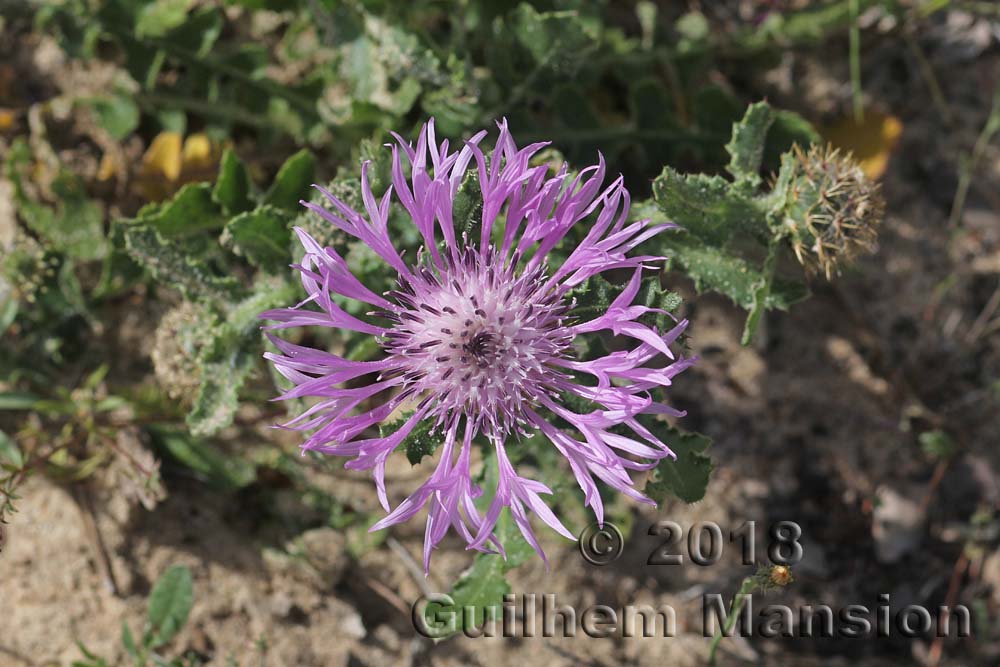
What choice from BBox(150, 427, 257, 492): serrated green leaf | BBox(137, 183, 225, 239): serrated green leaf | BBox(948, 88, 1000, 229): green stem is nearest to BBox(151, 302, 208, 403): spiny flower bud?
BBox(137, 183, 225, 239): serrated green leaf

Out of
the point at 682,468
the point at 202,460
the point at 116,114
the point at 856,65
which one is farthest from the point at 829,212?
the point at 116,114

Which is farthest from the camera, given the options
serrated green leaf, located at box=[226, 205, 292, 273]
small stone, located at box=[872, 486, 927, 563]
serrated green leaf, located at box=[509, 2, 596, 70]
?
small stone, located at box=[872, 486, 927, 563]

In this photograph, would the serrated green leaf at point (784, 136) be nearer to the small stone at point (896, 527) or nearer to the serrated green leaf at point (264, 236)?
the small stone at point (896, 527)

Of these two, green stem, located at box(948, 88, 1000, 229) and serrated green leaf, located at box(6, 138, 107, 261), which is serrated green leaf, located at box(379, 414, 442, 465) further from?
green stem, located at box(948, 88, 1000, 229)

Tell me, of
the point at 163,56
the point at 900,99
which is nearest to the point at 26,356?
the point at 163,56

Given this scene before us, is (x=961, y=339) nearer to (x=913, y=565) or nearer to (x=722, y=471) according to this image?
(x=913, y=565)

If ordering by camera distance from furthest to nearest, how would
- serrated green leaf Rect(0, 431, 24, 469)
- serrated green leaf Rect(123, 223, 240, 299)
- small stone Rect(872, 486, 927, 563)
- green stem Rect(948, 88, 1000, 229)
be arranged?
green stem Rect(948, 88, 1000, 229)
small stone Rect(872, 486, 927, 563)
serrated green leaf Rect(0, 431, 24, 469)
serrated green leaf Rect(123, 223, 240, 299)

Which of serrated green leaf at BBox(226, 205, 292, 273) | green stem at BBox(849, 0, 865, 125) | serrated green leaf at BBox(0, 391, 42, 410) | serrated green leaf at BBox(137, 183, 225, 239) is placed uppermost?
green stem at BBox(849, 0, 865, 125)

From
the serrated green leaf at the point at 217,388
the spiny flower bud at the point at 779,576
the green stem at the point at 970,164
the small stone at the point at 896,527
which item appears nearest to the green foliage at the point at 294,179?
the serrated green leaf at the point at 217,388
